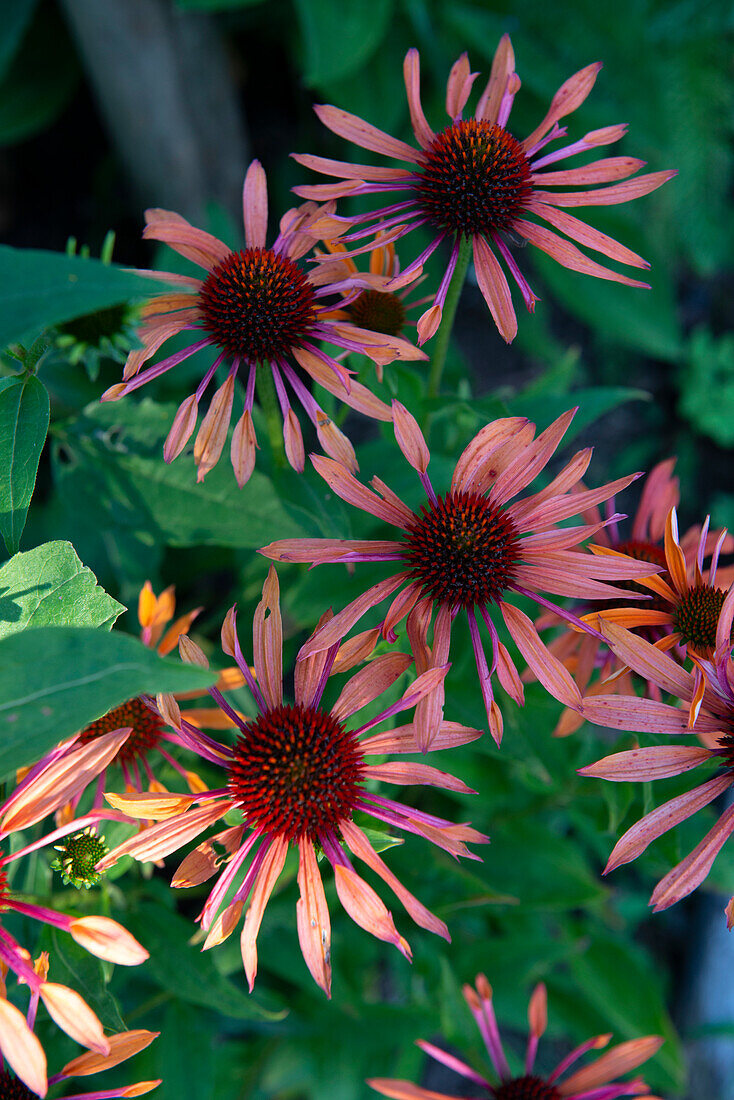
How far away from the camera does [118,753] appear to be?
0.80m

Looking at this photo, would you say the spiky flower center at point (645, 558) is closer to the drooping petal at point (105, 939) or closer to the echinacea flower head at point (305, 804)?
the echinacea flower head at point (305, 804)

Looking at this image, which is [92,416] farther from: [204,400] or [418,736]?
[418,736]

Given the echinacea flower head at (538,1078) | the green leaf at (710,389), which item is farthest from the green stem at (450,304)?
the green leaf at (710,389)

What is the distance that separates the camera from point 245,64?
1.98 meters

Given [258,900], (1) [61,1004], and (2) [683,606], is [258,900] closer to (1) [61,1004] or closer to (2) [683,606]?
(1) [61,1004]

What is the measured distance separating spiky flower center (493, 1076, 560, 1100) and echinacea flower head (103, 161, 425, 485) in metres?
0.66

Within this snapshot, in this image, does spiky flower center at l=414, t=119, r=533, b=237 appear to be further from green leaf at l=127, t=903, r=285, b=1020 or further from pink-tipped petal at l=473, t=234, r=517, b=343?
green leaf at l=127, t=903, r=285, b=1020

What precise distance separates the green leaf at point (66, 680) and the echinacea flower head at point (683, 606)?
40cm

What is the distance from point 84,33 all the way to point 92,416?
3.72ft

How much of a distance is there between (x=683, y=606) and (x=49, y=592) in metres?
0.56

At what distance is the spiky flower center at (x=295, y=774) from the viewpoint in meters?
0.67

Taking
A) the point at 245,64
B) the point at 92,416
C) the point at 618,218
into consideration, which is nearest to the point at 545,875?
the point at 92,416

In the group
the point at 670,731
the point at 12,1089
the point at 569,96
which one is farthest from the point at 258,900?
the point at 569,96

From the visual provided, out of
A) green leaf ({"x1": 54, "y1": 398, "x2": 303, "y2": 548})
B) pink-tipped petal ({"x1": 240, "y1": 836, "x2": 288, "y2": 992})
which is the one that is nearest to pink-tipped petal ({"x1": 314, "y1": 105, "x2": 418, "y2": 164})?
green leaf ({"x1": 54, "y1": 398, "x2": 303, "y2": 548})
